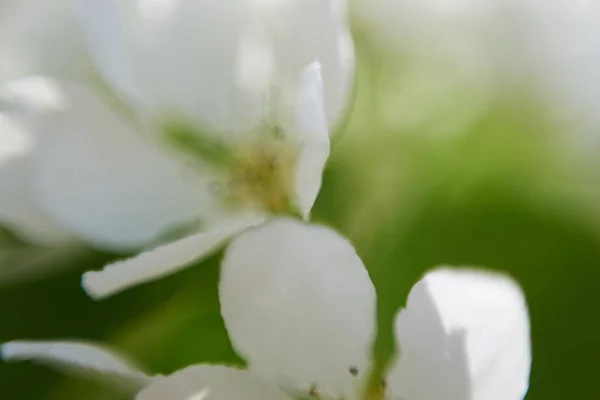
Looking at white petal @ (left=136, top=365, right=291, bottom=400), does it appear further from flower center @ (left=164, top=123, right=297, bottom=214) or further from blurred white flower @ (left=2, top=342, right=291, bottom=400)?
flower center @ (left=164, top=123, right=297, bottom=214)

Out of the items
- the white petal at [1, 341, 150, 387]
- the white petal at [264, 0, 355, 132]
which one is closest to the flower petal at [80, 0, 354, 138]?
the white petal at [264, 0, 355, 132]

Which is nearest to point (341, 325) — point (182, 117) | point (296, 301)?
point (296, 301)

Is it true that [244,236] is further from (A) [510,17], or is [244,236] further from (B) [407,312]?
(A) [510,17]

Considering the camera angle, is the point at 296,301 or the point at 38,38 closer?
the point at 296,301

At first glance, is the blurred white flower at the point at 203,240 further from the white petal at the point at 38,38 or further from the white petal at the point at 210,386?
the white petal at the point at 38,38

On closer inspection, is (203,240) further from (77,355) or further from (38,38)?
(38,38)
